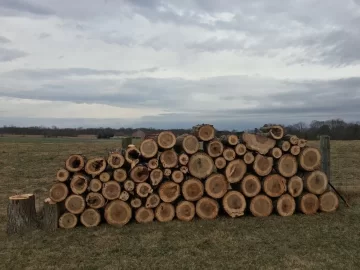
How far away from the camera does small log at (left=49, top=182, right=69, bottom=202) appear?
7188 mm

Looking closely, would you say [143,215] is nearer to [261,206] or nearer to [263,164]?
[261,206]

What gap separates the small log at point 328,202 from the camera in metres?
7.96

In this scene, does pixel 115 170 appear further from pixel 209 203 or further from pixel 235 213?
pixel 235 213

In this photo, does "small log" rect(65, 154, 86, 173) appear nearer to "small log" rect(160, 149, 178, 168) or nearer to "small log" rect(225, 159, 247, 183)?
"small log" rect(160, 149, 178, 168)

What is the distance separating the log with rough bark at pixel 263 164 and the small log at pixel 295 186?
18.4 inches

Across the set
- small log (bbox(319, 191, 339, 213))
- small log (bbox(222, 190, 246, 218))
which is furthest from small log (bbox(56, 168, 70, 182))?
small log (bbox(319, 191, 339, 213))

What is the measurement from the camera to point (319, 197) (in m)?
8.00

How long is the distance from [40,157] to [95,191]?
12.4m

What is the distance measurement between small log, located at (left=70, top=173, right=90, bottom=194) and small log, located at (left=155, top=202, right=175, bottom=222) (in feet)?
4.48

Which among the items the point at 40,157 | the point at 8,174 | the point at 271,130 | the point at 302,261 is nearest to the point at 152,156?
the point at 271,130

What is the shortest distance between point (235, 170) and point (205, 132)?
0.91 m

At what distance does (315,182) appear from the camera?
7.93m

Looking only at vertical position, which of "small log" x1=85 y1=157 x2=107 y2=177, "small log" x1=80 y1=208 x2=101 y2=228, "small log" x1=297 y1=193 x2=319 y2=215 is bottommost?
"small log" x1=80 y1=208 x2=101 y2=228

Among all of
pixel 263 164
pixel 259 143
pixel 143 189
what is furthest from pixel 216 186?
pixel 143 189
